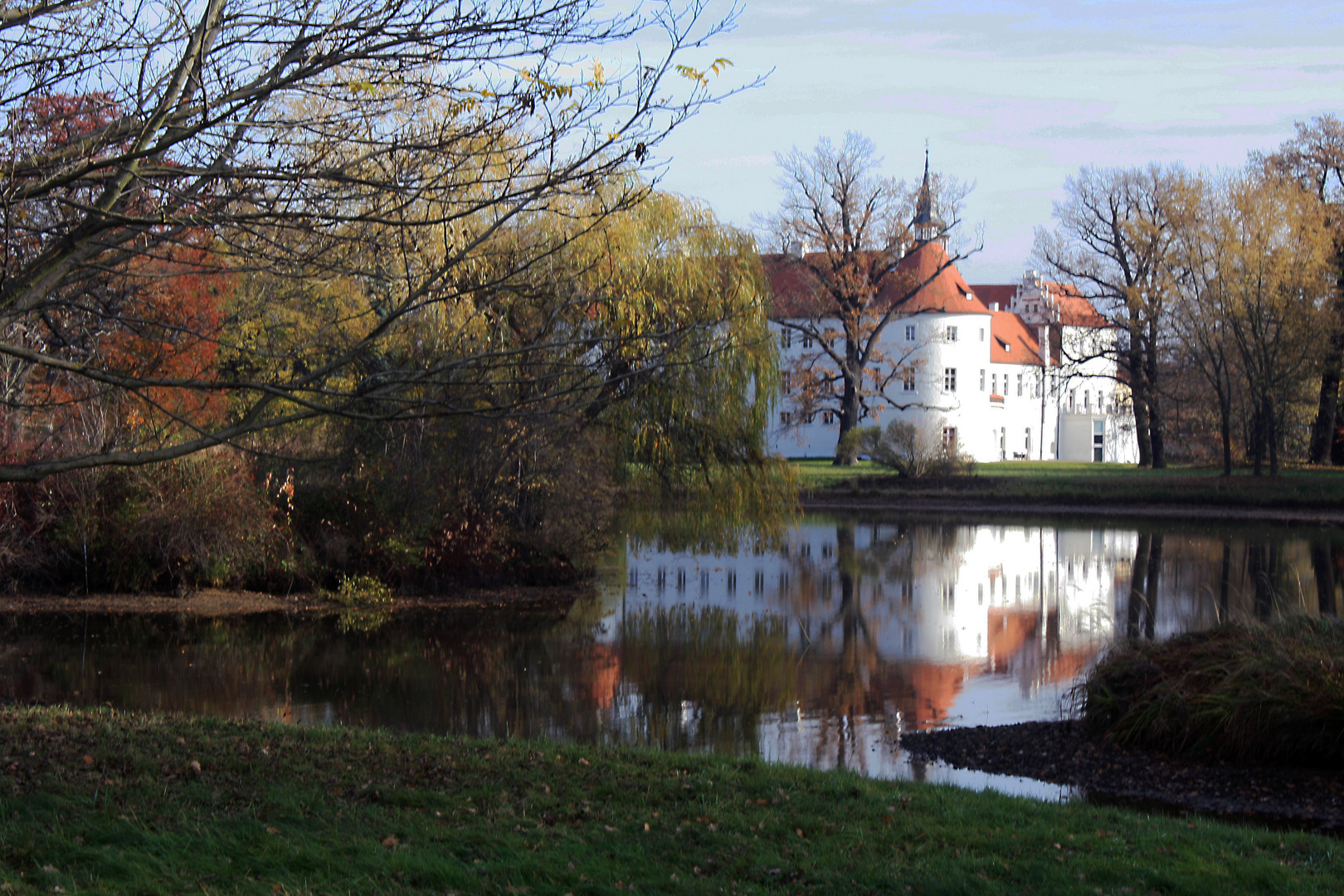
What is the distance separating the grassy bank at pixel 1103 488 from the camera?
3988 centimetres

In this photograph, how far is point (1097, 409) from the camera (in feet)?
261

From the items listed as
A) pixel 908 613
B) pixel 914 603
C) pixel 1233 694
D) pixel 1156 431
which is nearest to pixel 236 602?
pixel 908 613

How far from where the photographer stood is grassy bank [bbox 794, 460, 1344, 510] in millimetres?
39875

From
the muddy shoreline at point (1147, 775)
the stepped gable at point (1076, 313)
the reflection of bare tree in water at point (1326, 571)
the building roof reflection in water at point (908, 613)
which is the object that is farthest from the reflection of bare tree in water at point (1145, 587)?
the stepped gable at point (1076, 313)

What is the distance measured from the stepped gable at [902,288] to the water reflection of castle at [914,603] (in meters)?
22.3

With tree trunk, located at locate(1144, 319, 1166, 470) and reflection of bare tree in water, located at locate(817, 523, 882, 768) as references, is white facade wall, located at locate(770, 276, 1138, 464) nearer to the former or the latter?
tree trunk, located at locate(1144, 319, 1166, 470)

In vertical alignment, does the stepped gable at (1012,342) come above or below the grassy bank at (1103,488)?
above

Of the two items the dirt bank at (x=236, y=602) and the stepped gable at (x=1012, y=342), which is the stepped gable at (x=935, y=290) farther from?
the dirt bank at (x=236, y=602)

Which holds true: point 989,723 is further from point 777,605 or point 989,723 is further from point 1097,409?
point 1097,409

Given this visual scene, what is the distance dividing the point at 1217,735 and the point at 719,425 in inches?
477

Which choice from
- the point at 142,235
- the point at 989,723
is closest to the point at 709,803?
the point at 142,235

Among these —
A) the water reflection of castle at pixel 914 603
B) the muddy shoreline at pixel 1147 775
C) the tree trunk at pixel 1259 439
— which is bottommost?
the muddy shoreline at pixel 1147 775

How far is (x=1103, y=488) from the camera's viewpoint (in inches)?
1681

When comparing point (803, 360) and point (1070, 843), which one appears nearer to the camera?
point (1070, 843)
